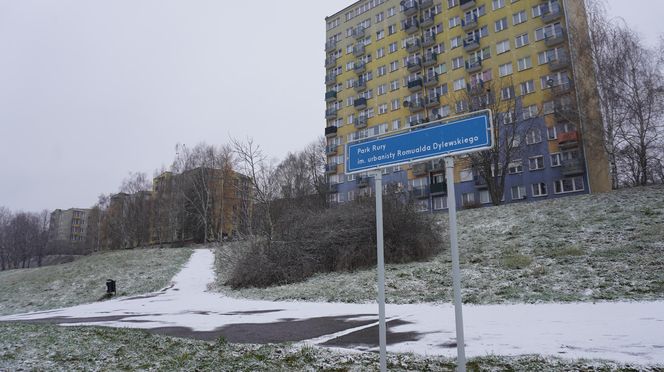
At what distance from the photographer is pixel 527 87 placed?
4459 cm

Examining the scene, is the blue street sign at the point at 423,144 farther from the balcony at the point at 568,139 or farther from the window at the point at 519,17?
the window at the point at 519,17

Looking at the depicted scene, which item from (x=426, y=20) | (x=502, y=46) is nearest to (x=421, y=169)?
(x=502, y=46)

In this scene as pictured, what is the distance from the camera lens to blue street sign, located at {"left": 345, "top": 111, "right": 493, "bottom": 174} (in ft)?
14.8

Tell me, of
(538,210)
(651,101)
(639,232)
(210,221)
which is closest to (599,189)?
(651,101)

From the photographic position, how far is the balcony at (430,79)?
52844 mm

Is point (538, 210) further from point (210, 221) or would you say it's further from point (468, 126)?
point (210, 221)

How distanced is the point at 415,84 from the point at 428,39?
252 inches

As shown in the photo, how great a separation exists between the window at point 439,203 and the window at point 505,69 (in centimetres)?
1529

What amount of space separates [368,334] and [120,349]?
4579 mm

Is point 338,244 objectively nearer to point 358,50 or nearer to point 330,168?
point 330,168

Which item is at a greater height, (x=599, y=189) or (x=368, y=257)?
(x=599, y=189)

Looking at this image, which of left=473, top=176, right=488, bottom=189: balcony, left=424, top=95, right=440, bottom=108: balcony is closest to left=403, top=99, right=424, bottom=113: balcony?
left=424, top=95, right=440, bottom=108: balcony

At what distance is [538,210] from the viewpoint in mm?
25859

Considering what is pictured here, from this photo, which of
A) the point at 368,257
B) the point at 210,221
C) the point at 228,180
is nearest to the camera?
the point at 368,257
